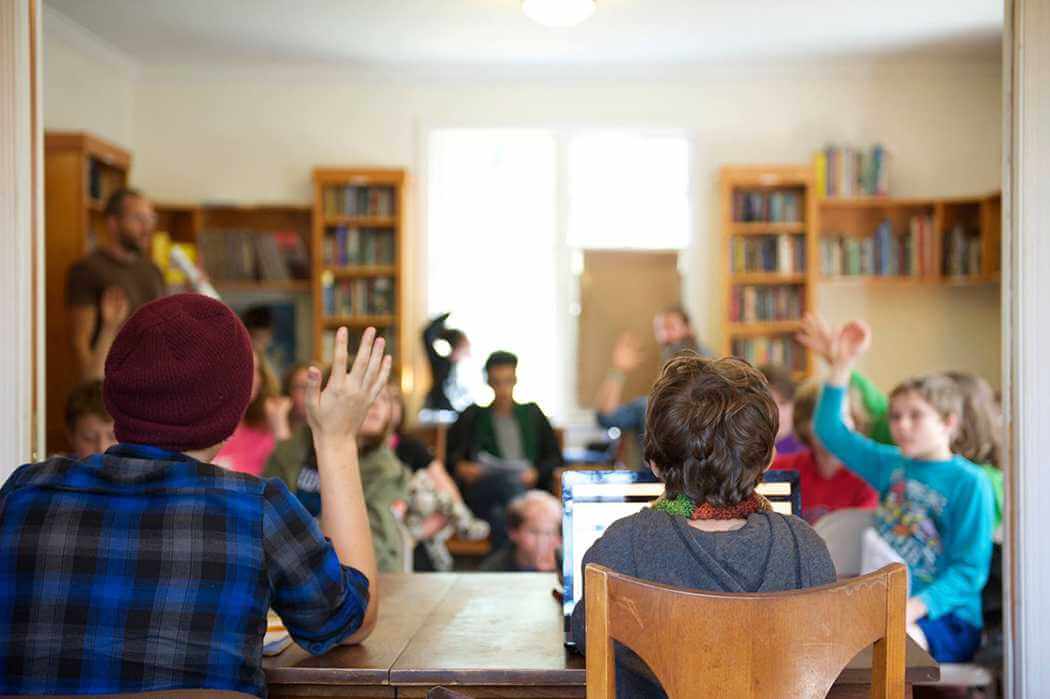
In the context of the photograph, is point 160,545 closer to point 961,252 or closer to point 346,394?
point 346,394

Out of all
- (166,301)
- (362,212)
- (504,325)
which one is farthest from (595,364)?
(166,301)

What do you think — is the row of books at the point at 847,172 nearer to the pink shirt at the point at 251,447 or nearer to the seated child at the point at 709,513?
the pink shirt at the point at 251,447

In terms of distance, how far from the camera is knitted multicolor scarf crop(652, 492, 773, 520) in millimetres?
1570

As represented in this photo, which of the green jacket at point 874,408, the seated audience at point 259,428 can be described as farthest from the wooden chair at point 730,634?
the seated audience at point 259,428

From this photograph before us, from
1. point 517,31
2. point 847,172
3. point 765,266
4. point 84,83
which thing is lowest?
point 765,266

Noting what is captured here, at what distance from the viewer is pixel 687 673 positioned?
51.6 inches

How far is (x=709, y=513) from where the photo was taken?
5.15 ft

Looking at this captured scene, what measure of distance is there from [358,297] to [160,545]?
5446 mm

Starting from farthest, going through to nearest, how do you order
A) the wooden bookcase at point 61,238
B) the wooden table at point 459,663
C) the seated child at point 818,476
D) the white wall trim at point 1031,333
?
the wooden bookcase at point 61,238 < the seated child at point 818,476 < the white wall trim at point 1031,333 < the wooden table at point 459,663

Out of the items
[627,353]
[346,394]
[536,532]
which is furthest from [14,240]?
[627,353]

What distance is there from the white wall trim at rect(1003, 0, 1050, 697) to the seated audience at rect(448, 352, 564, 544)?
3.34m

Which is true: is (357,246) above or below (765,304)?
above

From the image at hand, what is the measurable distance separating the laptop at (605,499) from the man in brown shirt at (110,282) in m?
3.64

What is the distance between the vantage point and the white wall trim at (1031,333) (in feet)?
Result: 7.19
